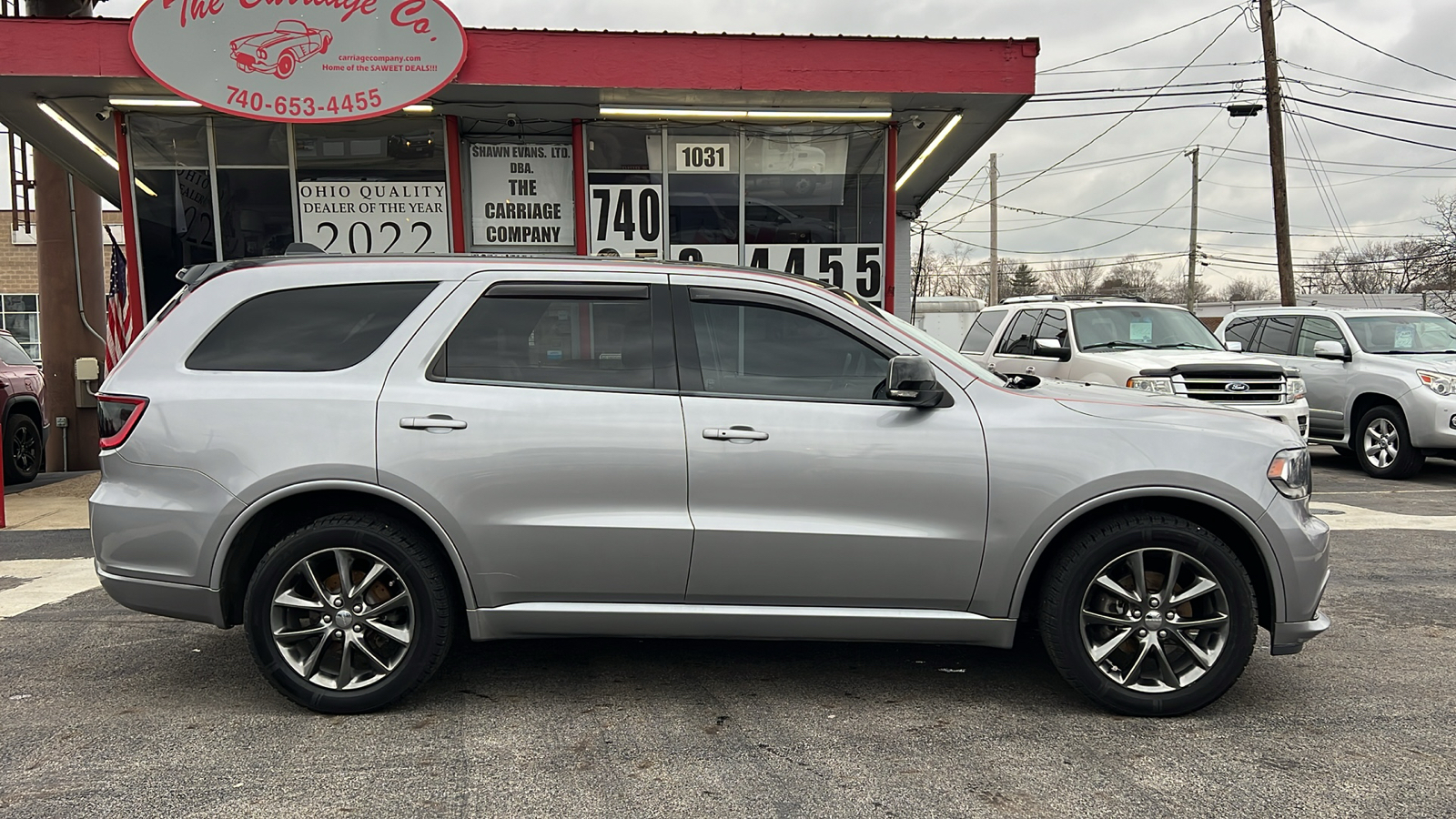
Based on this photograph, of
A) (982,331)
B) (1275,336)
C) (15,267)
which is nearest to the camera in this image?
(1275,336)

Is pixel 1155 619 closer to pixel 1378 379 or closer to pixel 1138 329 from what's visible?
pixel 1138 329

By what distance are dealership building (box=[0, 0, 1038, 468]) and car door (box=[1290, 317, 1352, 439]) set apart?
4.90 metres

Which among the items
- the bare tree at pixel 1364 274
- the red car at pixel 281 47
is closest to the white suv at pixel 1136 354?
the red car at pixel 281 47

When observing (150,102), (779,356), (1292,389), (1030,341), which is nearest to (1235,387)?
(1292,389)

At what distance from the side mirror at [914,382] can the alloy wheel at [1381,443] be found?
941 centimetres

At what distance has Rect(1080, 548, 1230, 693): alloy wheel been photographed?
12.3ft

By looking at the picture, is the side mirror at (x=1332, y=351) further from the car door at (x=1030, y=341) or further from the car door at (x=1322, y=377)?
the car door at (x=1030, y=341)

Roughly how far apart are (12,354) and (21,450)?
1396mm

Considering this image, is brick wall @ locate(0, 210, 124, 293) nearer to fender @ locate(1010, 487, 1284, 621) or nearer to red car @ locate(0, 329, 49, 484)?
red car @ locate(0, 329, 49, 484)

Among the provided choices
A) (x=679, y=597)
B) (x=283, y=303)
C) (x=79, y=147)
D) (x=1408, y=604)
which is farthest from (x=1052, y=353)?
(x=79, y=147)

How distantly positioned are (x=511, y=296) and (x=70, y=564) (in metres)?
4.74

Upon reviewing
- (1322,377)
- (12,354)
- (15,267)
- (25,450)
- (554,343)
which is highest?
(15,267)

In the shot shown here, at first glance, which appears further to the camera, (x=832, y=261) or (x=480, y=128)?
(x=832, y=261)

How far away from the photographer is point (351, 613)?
3768mm
